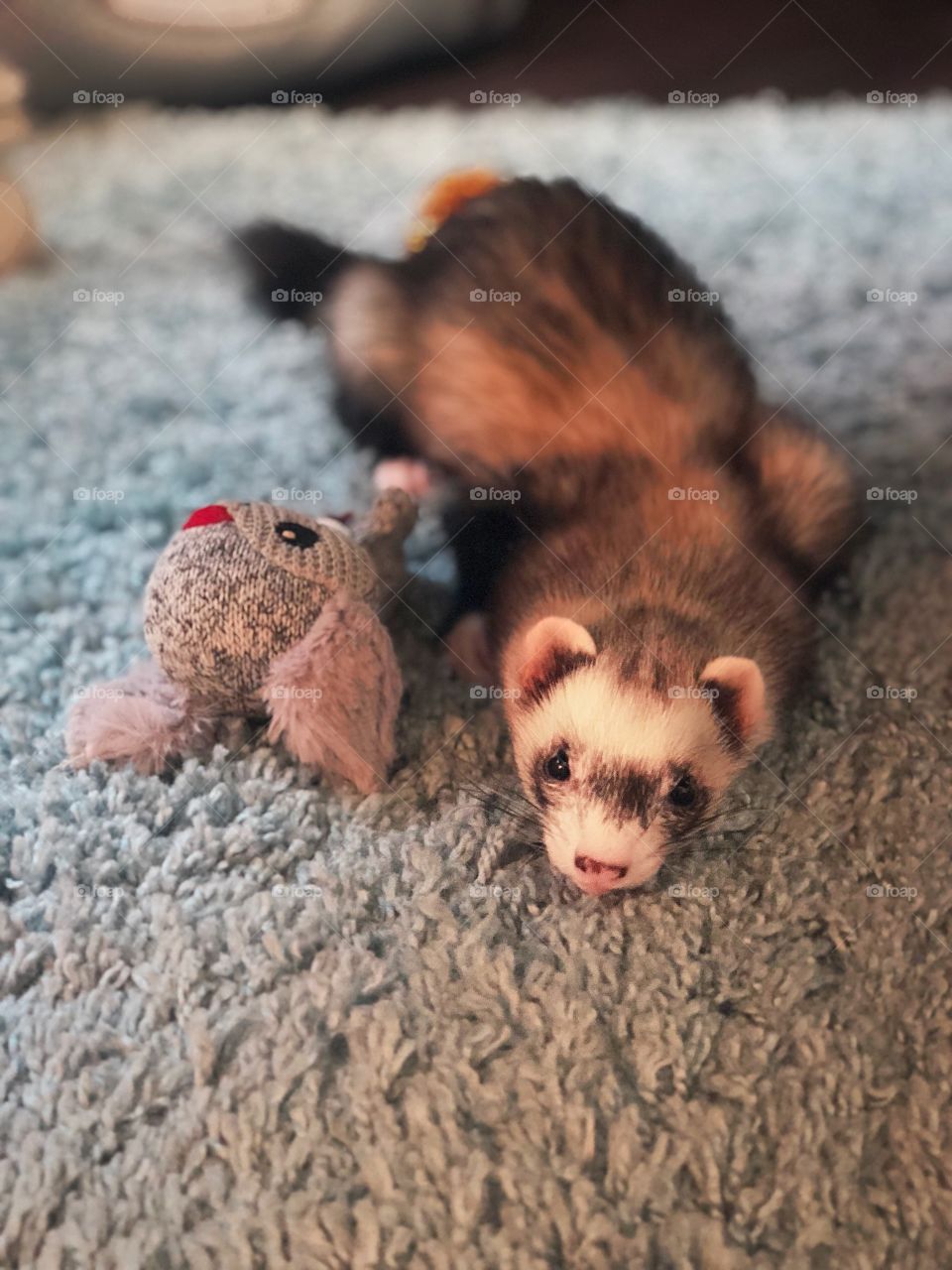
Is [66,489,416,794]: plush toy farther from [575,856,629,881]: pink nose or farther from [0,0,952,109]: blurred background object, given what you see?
[0,0,952,109]: blurred background object

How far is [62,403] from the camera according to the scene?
66.5 inches

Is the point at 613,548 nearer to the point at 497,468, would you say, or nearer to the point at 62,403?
the point at 497,468

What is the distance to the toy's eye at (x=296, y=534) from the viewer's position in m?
1.06

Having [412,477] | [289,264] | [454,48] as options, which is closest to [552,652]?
[412,477]

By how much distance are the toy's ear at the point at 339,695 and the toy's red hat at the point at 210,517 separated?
136 millimetres

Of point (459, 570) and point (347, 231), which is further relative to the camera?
point (347, 231)

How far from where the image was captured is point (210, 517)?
3.58 feet

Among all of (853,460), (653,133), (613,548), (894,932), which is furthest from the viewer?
(653,133)

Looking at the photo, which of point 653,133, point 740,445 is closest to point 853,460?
point 740,445

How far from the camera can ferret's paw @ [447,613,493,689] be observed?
1277 mm

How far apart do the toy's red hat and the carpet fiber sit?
227 mm

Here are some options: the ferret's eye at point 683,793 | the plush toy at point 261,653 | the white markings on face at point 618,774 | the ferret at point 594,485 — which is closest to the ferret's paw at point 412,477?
the ferret at point 594,485

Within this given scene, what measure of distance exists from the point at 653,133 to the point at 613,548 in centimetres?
103

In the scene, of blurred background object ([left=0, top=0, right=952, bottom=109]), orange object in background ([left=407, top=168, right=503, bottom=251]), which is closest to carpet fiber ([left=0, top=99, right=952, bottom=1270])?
blurred background object ([left=0, top=0, right=952, bottom=109])
